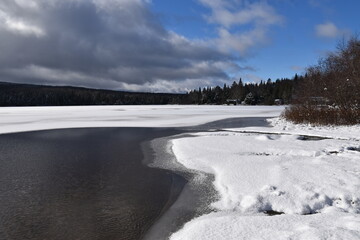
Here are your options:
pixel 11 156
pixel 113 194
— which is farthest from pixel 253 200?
pixel 11 156

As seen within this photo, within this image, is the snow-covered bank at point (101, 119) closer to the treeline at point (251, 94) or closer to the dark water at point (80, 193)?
the dark water at point (80, 193)

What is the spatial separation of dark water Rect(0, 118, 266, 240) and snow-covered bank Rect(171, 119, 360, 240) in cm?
82

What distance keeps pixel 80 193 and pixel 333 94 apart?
18.7m

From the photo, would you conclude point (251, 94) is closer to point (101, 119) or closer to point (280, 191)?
point (101, 119)

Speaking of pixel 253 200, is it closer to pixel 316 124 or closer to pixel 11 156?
pixel 11 156

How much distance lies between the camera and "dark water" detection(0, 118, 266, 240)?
15.0 feet

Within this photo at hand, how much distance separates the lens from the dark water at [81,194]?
4.57 m

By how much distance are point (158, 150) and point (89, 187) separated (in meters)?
4.66

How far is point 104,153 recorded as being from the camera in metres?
10.5

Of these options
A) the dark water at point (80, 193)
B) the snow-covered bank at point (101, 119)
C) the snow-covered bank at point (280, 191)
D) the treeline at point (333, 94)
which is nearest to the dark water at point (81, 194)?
the dark water at point (80, 193)

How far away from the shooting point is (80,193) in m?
6.25

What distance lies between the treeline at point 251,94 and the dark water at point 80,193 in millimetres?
82979

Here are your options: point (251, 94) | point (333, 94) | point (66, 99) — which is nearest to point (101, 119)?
point (333, 94)

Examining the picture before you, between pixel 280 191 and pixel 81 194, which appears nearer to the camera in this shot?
pixel 280 191
